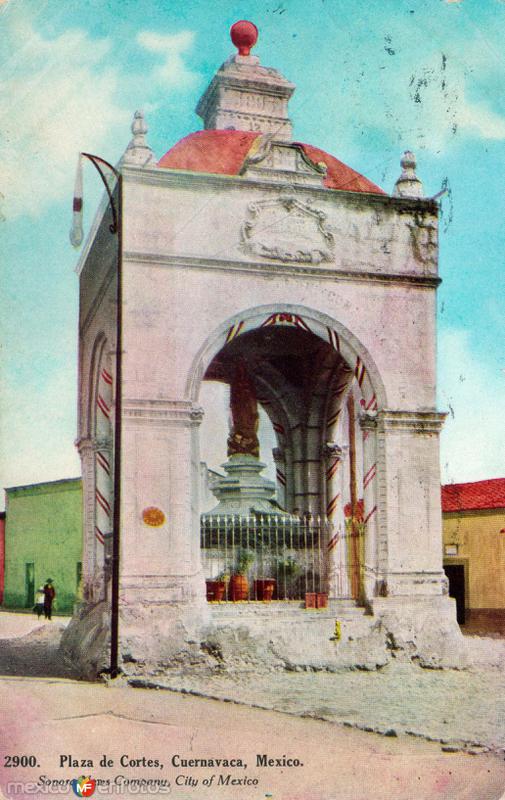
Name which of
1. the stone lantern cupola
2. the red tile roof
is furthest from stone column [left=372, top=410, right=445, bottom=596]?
the red tile roof

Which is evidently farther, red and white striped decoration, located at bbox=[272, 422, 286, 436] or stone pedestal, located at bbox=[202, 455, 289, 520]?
red and white striped decoration, located at bbox=[272, 422, 286, 436]

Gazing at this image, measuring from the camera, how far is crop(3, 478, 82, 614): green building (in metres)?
16.9

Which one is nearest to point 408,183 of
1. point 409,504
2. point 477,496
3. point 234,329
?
point 234,329

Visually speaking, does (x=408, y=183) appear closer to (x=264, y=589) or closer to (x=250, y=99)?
(x=250, y=99)

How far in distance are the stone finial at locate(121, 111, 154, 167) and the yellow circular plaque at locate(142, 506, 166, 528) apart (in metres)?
4.71

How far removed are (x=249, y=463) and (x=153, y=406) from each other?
3.79m

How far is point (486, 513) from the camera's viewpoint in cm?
2159

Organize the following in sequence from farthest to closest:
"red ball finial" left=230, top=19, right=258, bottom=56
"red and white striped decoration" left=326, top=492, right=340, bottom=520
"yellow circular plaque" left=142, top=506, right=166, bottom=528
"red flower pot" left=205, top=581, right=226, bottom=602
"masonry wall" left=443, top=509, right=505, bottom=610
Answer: "masonry wall" left=443, top=509, right=505, bottom=610 < "red and white striped decoration" left=326, top=492, right=340, bottom=520 < "red flower pot" left=205, top=581, right=226, bottom=602 < "yellow circular plaque" left=142, top=506, right=166, bottom=528 < "red ball finial" left=230, top=19, right=258, bottom=56

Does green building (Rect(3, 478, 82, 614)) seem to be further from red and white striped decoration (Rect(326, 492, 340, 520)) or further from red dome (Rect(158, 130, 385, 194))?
red dome (Rect(158, 130, 385, 194))

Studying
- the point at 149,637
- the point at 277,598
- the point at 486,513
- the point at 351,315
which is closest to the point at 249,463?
the point at 277,598

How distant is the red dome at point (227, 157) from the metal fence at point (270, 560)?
5276mm

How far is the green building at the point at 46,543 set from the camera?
1688 cm

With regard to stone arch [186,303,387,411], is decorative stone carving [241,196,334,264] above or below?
above

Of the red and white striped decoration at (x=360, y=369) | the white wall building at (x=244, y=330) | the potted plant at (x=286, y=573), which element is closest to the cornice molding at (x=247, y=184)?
the white wall building at (x=244, y=330)
